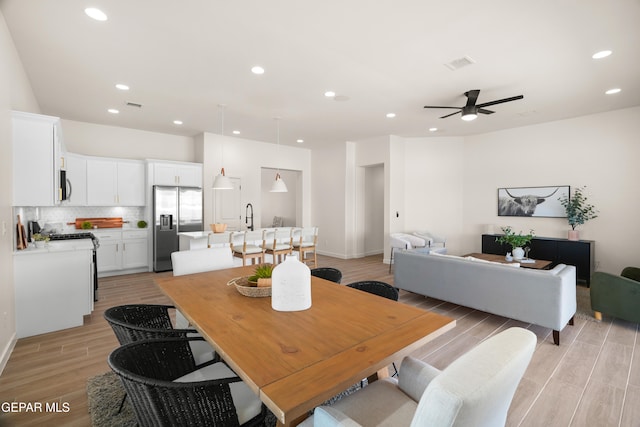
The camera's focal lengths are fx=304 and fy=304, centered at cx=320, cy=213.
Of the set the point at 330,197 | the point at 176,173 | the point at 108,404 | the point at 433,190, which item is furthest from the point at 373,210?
the point at 108,404

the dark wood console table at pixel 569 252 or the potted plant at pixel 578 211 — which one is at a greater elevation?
the potted plant at pixel 578 211

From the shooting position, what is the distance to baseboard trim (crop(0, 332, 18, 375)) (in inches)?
97.2

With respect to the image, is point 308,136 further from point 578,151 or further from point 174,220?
point 578,151

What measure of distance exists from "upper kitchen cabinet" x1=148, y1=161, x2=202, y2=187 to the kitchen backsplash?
776 millimetres

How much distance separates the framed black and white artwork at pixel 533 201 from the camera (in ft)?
18.8

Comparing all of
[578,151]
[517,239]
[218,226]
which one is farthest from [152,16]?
[578,151]

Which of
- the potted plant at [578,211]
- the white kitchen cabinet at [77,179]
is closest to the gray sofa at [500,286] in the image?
the potted plant at [578,211]

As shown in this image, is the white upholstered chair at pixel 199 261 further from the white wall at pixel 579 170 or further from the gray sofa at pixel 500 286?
the white wall at pixel 579 170

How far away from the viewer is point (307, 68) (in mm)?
3520

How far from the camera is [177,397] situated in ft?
3.57

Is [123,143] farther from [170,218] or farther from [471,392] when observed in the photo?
[471,392]

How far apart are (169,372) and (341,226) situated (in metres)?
6.31

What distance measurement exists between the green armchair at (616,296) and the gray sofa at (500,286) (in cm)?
39

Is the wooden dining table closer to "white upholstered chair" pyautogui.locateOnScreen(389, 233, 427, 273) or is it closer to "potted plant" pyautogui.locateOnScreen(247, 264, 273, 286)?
"potted plant" pyautogui.locateOnScreen(247, 264, 273, 286)
